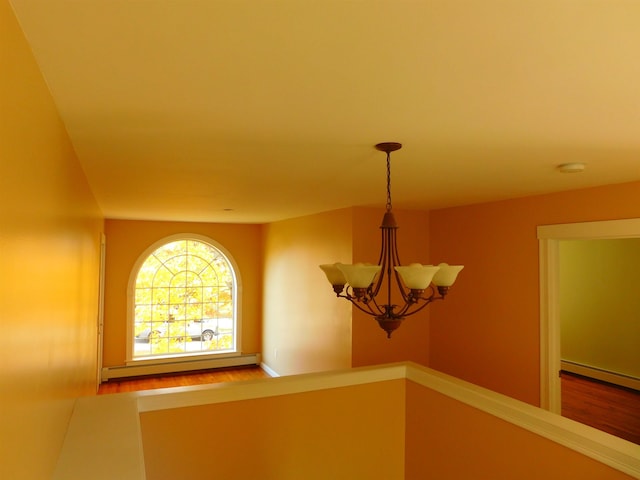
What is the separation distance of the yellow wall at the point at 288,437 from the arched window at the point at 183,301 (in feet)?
15.4

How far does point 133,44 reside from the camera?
3.39 ft

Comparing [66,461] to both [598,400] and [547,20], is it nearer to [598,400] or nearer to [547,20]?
[547,20]

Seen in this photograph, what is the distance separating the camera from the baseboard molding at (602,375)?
507 cm

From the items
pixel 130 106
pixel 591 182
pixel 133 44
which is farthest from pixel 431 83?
pixel 591 182

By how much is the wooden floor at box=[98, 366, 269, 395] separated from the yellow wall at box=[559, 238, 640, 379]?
15.1 ft

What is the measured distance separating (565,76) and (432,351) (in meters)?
3.78

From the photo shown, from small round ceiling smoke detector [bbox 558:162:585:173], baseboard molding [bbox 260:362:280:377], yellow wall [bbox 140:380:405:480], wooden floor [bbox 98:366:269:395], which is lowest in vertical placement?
wooden floor [bbox 98:366:269:395]

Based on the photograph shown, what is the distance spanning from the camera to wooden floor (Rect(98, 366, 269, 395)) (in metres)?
6.01

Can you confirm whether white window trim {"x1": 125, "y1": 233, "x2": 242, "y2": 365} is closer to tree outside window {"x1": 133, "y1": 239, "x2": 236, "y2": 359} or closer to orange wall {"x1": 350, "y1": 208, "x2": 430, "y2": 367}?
tree outside window {"x1": 133, "y1": 239, "x2": 236, "y2": 359}

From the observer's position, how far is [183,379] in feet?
21.0

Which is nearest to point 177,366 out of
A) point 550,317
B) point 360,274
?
point 550,317

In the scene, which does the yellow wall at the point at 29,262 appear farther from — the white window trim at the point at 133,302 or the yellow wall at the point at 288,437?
the white window trim at the point at 133,302

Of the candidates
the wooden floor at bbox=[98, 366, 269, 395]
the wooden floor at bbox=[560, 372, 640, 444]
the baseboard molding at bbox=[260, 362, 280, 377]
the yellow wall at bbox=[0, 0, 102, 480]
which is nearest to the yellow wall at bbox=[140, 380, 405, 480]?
the yellow wall at bbox=[0, 0, 102, 480]

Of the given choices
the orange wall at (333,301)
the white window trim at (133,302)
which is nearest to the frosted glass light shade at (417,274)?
the orange wall at (333,301)
